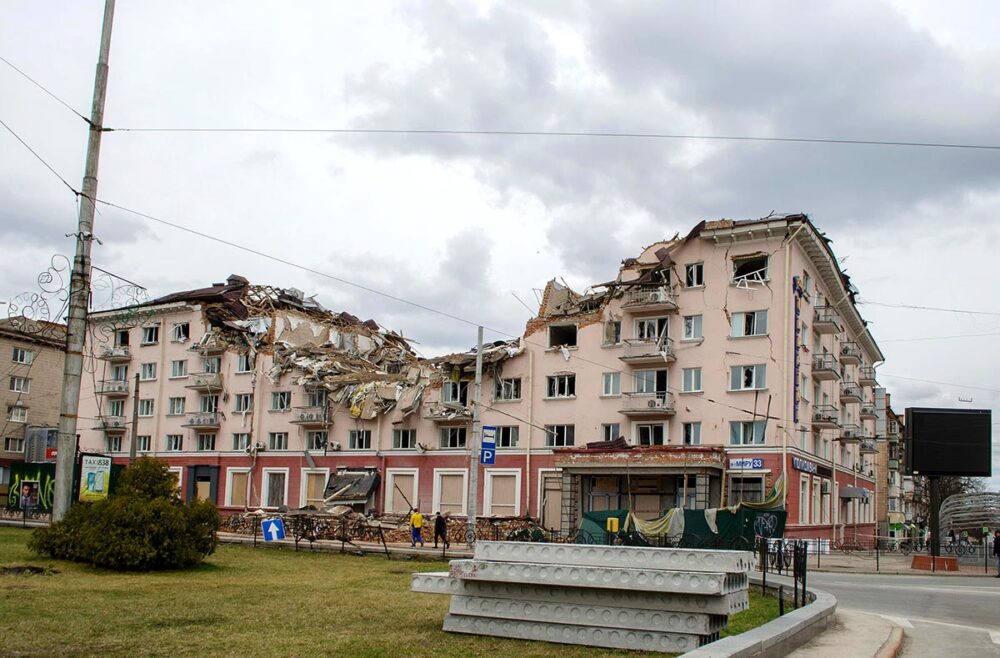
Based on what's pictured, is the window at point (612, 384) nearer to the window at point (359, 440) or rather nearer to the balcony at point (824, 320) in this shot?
the balcony at point (824, 320)

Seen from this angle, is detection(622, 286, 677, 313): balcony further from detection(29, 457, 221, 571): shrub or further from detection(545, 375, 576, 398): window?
detection(29, 457, 221, 571): shrub

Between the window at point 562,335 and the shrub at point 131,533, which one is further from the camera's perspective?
the window at point 562,335

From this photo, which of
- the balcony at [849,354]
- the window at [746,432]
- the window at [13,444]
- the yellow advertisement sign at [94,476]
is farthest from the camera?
the window at [13,444]

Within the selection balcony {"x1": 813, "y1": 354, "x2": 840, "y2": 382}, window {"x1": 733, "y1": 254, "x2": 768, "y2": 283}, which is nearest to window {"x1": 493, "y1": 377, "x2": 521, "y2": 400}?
window {"x1": 733, "y1": 254, "x2": 768, "y2": 283}

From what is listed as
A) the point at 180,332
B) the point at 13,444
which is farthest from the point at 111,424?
the point at 13,444

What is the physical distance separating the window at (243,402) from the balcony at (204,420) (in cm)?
141

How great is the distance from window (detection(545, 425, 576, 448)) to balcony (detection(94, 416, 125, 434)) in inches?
1312

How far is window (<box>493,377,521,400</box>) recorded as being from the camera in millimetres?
55031

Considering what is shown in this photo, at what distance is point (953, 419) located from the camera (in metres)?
36.3

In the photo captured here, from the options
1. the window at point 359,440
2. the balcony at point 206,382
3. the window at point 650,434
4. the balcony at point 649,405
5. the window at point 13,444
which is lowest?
the window at point 13,444

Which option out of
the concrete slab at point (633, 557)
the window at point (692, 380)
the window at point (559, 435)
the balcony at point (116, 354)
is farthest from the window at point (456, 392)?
the concrete slab at point (633, 557)

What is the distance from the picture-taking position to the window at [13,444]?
77119 millimetres

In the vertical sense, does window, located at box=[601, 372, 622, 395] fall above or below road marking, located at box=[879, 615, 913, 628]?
above

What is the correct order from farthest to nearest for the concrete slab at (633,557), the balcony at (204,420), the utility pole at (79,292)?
1. the balcony at (204,420)
2. the utility pole at (79,292)
3. the concrete slab at (633,557)
